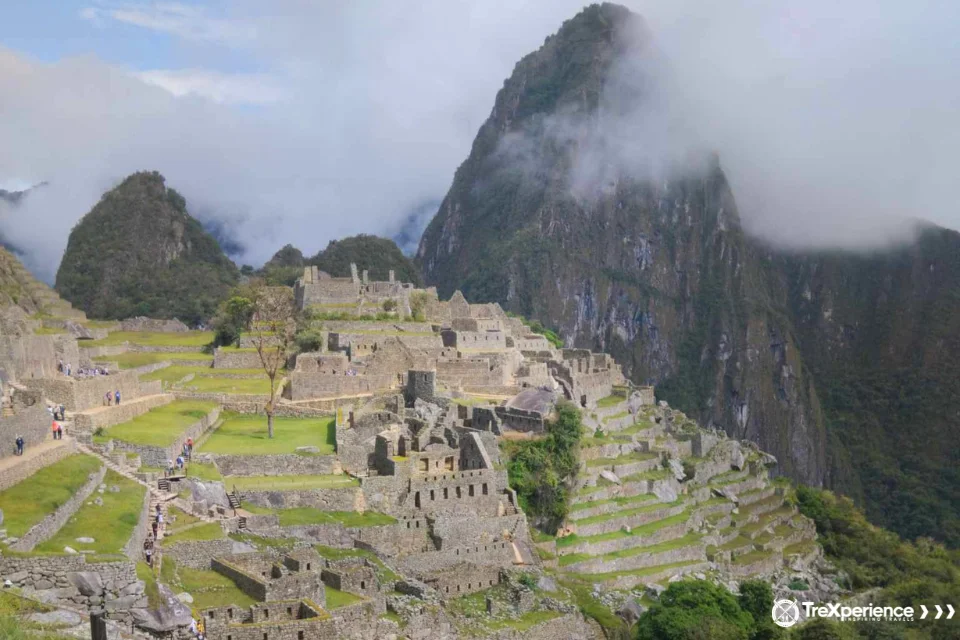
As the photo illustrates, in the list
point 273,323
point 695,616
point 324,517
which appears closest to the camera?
point 324,517

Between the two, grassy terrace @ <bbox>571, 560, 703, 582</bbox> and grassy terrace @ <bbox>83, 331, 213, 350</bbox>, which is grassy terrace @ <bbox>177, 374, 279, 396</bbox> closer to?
grassy terrace @ <bbox>83, 331, 213, 350</bbox>

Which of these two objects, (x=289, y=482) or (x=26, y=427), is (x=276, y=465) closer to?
(x=289, y=482)

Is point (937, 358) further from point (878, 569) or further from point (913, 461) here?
point (878, 569)

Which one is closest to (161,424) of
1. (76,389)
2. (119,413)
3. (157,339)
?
(119,413)

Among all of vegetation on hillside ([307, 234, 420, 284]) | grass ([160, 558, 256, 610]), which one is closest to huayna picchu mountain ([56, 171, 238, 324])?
vegetation on hillside ([307, 234, 420, 284])

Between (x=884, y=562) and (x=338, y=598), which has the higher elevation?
(x=338, y=598)

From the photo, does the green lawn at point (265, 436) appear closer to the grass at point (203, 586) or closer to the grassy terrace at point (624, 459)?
the grass at point (203, 586)
